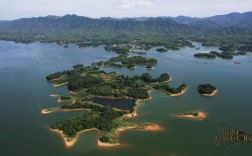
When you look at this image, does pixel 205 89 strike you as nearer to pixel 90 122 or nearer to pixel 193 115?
pixel 193 115

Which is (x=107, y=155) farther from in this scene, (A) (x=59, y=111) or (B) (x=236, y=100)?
(B) (x=236, y=100)

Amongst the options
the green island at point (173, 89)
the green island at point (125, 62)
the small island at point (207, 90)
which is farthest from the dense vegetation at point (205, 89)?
the green island at point (125, 62)

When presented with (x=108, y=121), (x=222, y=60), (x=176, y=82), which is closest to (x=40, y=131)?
(x=108, y=121)

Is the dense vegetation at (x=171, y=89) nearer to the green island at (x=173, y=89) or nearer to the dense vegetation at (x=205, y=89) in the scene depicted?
the green island at (x=173, y=89)

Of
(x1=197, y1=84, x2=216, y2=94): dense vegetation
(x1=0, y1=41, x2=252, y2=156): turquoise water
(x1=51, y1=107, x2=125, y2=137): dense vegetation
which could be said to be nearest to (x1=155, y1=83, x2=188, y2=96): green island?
(x1=0, y1=41, x2=252, y2=156): turquoise water

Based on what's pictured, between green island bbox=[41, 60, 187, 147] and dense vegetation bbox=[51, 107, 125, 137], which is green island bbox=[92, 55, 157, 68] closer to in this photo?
green island bbox=[41, 60, 187, 147]

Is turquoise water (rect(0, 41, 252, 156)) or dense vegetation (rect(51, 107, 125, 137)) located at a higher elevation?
dense vegetation (rect(51, 107, 125, 137))
